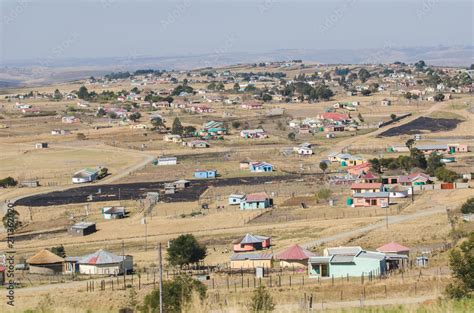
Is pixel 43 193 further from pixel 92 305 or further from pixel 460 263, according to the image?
pixel 460 263

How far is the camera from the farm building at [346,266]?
21.3 meters

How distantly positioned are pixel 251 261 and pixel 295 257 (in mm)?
1161

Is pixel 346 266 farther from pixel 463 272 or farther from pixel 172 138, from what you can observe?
pixel 172 138

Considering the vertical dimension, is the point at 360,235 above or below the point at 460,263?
below

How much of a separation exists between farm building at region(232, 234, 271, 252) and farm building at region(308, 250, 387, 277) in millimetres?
4272

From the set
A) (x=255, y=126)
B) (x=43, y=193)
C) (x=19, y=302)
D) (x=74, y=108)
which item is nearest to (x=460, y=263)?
(x=19, y=302)

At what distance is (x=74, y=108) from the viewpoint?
83.6 metres

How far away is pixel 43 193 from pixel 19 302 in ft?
74.8

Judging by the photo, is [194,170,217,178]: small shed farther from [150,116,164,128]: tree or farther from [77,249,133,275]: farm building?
[150,116,164,128]: tree

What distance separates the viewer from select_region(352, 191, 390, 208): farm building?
109 feet

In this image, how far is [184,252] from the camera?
23609mm

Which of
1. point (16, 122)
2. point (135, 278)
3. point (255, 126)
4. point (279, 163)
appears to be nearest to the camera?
point (135, 278)

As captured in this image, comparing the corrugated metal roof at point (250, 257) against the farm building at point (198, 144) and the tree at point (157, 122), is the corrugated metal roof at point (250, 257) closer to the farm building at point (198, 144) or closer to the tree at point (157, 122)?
the farm building at point (198, 144)

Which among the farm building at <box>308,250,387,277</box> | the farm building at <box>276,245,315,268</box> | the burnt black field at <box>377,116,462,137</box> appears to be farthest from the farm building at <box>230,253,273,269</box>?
the burnt black field at <box>377,116,462,137</box>
